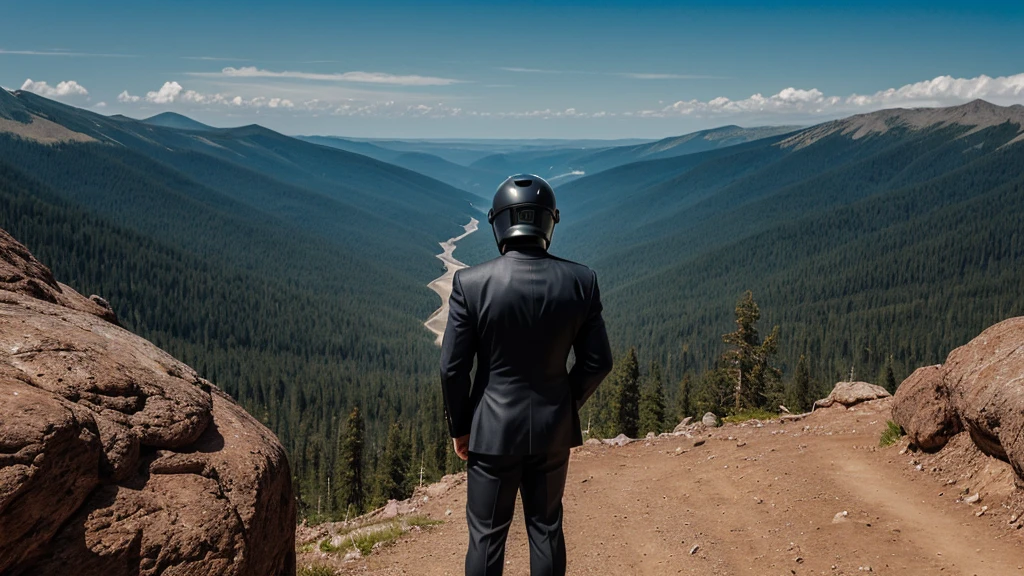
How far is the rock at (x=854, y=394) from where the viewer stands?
69.9 feet

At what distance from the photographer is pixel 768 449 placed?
18.1 m

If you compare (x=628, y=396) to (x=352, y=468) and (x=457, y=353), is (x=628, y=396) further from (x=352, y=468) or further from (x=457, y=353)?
(x=457, y=353)

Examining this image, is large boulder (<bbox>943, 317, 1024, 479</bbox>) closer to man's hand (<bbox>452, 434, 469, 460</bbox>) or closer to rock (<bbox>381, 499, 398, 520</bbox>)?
man's hand (<bbox>452, 434, 469, 460</bbox>)

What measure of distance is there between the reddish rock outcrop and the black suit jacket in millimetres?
9764

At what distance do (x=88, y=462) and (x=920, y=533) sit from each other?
12566 mm

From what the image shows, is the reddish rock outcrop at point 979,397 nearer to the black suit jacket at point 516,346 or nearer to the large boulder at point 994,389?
the large boulder at point 994,389

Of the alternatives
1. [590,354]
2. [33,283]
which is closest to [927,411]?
[590,354]

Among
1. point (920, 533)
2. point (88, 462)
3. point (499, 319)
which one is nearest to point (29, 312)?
point (88, 462)

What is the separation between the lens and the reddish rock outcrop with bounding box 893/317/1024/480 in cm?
1230

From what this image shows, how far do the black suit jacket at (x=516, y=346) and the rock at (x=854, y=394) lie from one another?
1758 cm

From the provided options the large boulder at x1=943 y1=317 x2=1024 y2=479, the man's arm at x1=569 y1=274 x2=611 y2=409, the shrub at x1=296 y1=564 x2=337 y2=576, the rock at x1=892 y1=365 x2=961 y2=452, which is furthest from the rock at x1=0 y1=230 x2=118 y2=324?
the rock at x1=892 y1=365 x2=961 y2=452

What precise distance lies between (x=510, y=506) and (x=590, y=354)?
1776mm

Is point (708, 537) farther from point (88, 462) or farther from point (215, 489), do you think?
point (88, 462)

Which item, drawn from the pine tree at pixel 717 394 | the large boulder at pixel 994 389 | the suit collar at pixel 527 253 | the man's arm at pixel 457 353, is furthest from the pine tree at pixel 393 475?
the suit collar at pixel 527 253
